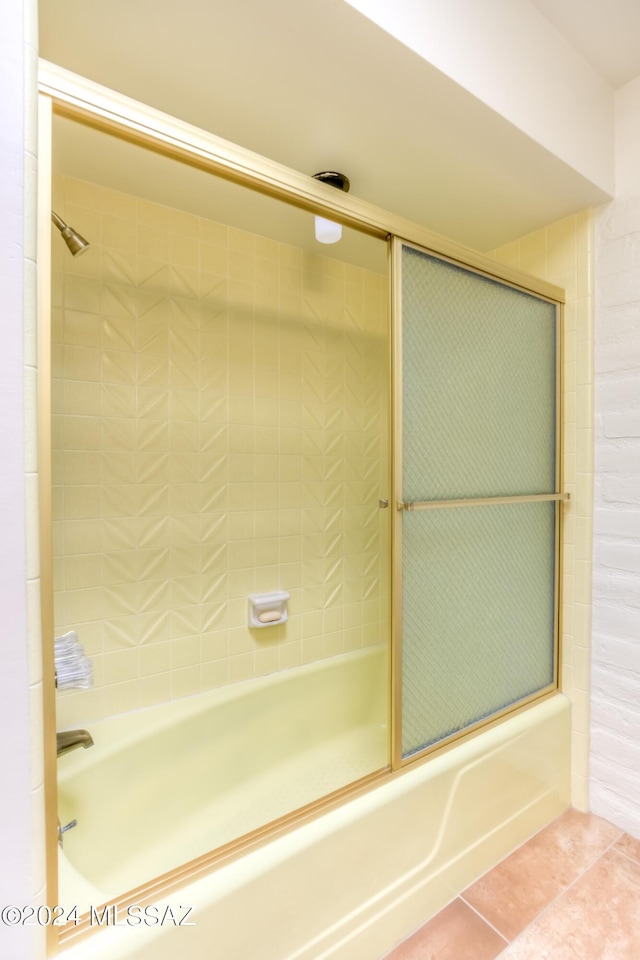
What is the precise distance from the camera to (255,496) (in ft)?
5.81

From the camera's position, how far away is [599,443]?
156 cm

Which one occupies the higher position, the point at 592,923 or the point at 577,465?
the point at 577,465

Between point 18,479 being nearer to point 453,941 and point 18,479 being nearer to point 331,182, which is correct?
point 331,182

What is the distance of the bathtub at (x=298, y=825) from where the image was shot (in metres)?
0.90

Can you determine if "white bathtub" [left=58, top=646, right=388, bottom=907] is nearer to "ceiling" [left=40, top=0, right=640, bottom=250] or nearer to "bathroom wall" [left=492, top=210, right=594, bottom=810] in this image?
"bathroom wall" [left=492, top=210, right=594, bottom=810]

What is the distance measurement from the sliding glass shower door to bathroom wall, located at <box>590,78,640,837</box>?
6.1 inches

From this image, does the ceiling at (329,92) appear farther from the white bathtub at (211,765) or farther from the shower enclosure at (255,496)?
the white bathtub at (211,765)

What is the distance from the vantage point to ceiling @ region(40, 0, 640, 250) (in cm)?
92

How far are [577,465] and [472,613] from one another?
0.70m

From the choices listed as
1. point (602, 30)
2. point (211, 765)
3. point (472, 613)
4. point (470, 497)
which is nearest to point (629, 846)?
point (472, 613)

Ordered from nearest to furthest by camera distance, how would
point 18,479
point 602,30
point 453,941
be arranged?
point 18,479
point 453,941
point 602,30

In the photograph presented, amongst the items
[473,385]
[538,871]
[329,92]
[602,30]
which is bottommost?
[538,871]

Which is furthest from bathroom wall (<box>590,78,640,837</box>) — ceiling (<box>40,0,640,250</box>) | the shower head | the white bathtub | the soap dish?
the shower head

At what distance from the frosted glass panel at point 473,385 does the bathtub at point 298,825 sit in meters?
0.83
